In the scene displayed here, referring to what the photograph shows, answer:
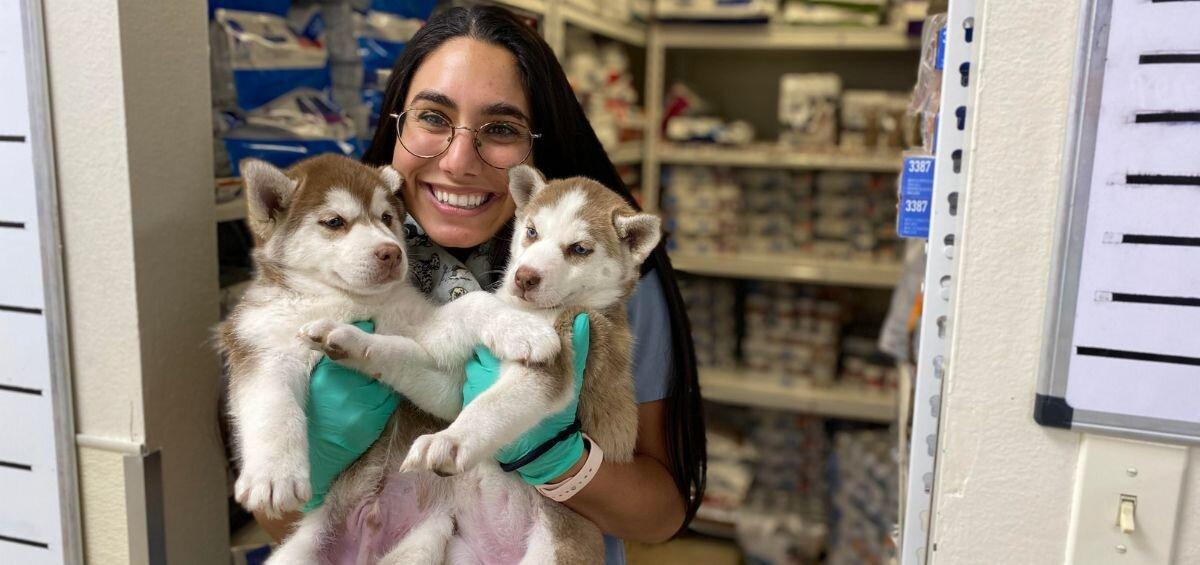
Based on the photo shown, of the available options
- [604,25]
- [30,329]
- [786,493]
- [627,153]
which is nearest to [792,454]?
[786,493]

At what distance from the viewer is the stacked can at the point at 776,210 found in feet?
12.5

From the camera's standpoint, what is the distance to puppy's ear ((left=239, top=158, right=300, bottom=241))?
1241 mm

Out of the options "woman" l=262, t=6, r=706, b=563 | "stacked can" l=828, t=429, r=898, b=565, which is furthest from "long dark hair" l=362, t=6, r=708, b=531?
"stacked can" l=828, t=429, r=898, b=565

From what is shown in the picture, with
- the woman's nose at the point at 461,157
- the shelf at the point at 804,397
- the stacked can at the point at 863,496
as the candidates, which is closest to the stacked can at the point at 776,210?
the shelf at the point at 804,397

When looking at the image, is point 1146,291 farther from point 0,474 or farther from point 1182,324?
point 0,474

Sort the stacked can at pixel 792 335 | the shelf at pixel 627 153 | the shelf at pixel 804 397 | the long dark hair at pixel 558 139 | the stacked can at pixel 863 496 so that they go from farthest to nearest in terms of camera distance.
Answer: the stacked can at pixel 792 335 < the shelf at pixel 804 397 < the shelf at pixel 627 153 < the stacked can at pixel 863 496 < the long dark hair at pixel 558 139

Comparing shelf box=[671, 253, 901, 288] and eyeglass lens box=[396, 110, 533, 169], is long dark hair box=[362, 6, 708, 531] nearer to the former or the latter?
eyeglass lens box=[396, 110, 533, 169]

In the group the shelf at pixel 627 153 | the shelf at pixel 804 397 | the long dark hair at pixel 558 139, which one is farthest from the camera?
the shelf at pixel 804 397

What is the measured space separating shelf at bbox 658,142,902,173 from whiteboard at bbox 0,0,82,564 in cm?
278

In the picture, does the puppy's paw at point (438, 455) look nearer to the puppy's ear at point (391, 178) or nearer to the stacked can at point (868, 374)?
the puppy's ear at point (391, 178)

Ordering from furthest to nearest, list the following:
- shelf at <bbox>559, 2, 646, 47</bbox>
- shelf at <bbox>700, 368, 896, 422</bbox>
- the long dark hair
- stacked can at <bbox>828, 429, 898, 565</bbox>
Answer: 1. shelf at <bbox>700, 368, 896, 422</bbox>
2. stacked can at <bbox>828, 429, 898, 565</bbox>
3. shelf at <bbox>559, 2, 646, 47</bbox>
4. the long dark hair

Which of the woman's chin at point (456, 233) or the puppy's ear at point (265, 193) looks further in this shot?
the woman's chin at point (456, 233)

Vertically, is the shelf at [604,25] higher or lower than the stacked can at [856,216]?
higher

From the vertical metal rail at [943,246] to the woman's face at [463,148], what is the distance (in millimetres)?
715
